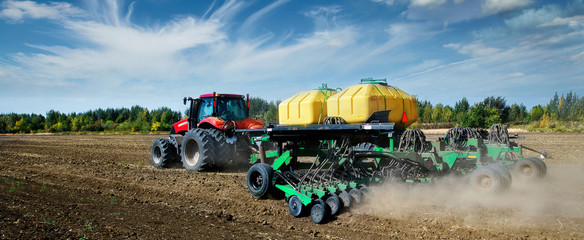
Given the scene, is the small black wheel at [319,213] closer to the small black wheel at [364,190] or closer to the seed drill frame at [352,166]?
the seed drill frame at [352,166]

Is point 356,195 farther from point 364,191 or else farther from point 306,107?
point 306,107

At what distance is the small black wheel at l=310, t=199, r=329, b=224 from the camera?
551 centimetres

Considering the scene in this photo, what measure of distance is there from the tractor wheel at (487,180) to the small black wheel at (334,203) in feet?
8.40

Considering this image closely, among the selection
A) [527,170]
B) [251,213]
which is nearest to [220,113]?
[251,213]

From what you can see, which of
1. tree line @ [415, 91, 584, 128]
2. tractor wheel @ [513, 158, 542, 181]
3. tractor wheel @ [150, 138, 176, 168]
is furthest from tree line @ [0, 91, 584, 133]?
tractor wheel @ [513, 158, 542, 181]

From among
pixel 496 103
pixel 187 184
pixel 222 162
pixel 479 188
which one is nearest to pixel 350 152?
pixel 479 188

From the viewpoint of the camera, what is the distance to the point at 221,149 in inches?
420

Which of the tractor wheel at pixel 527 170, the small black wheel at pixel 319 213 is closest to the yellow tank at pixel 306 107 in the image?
the small black wheel at pixel 319 213

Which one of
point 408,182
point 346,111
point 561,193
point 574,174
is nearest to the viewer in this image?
point 408,182

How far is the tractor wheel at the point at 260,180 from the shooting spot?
6930mm

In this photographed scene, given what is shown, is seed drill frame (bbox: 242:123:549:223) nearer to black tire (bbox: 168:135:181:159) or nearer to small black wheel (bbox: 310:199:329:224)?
small black wheel (bbox: 310:199:329:224)

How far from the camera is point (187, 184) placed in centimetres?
870

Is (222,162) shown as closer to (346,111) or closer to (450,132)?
(346,111)

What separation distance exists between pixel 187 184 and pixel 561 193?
24.2 feet
